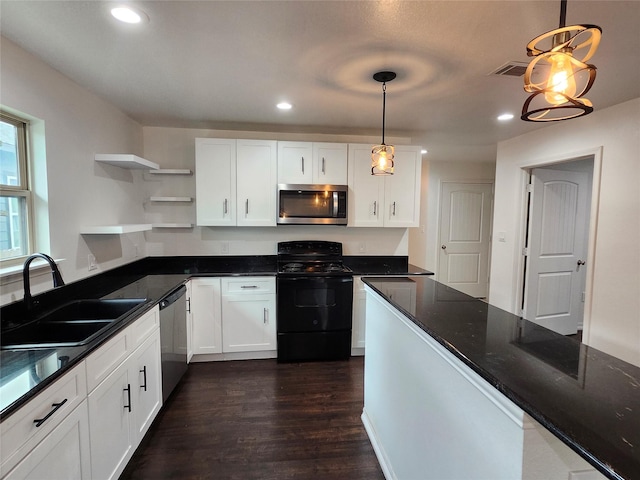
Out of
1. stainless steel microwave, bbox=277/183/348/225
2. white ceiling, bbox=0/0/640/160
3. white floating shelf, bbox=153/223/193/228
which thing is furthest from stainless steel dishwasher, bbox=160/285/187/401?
white ceiling, bbox=0/0/640/160

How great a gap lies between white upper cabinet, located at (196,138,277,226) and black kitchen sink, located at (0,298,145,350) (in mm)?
1333

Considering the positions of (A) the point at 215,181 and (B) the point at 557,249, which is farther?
(B) the point at 557,249

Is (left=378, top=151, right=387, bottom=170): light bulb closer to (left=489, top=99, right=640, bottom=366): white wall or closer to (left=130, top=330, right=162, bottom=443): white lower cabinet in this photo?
(left=130, top=330, right=162, bottom=443): white lower cabinet

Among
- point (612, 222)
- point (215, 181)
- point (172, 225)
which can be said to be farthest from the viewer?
point (172, 225)

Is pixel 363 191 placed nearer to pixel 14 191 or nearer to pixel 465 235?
pixel 14 191

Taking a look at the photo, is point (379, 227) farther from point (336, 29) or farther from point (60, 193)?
point (60, 193)

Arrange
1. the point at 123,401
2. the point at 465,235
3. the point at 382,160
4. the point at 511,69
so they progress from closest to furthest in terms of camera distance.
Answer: the point at 123,401
the point at 511,69
the point at 382,160
the point at 465,235

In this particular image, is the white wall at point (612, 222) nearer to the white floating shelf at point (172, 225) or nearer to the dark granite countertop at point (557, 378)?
the dark granite countertop at point (557, 378)

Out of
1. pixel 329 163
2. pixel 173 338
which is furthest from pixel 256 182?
pixel 173 338

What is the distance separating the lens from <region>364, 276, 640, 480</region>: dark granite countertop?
617 mm

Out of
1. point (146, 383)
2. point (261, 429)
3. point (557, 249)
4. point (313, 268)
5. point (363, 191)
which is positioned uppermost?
point (363, 191)

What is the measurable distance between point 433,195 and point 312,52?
4.10 meters

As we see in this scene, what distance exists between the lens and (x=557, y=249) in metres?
3.86

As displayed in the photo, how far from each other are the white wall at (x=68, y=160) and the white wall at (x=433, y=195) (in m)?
4.33
